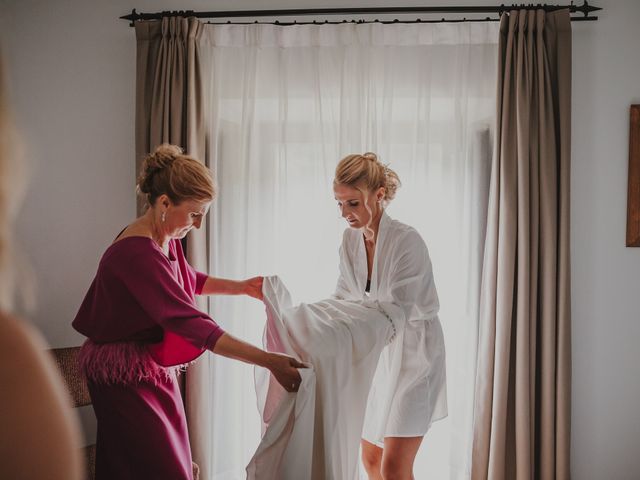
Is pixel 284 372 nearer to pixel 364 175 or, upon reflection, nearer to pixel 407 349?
pixel 407 349

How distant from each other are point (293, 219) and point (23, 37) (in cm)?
200

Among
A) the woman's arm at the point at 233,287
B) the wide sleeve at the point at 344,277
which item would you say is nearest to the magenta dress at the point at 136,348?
the woman's arm at the point at 233,287

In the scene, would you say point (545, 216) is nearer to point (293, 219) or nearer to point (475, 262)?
point (475, 262)

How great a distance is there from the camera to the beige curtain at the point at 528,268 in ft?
8.79

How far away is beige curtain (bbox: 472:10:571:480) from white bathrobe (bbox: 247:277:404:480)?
3.19 ft

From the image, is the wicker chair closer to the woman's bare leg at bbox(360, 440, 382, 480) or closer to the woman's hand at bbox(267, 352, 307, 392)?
the woman's bare leg at bbox(360, 440, 382, 480)

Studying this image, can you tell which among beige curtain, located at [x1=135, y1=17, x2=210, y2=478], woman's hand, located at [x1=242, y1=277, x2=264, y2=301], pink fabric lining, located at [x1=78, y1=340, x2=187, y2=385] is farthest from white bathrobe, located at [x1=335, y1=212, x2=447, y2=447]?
beige curtain, located at [x1=135, y1=17, x2=210, y2=478]

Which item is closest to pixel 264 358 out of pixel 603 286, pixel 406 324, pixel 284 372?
pixel 284 372

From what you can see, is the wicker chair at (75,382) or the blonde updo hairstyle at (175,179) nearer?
the blonde updo hairstyle at (175,179)

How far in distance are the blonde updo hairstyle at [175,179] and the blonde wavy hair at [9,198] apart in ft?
4.11

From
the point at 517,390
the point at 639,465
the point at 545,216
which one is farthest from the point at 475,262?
the point at 639,465

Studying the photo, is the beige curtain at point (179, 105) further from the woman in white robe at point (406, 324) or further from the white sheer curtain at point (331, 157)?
the woman in white robe at point (406, 324)

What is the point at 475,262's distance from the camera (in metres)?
2.86

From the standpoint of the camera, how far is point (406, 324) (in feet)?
7.02
